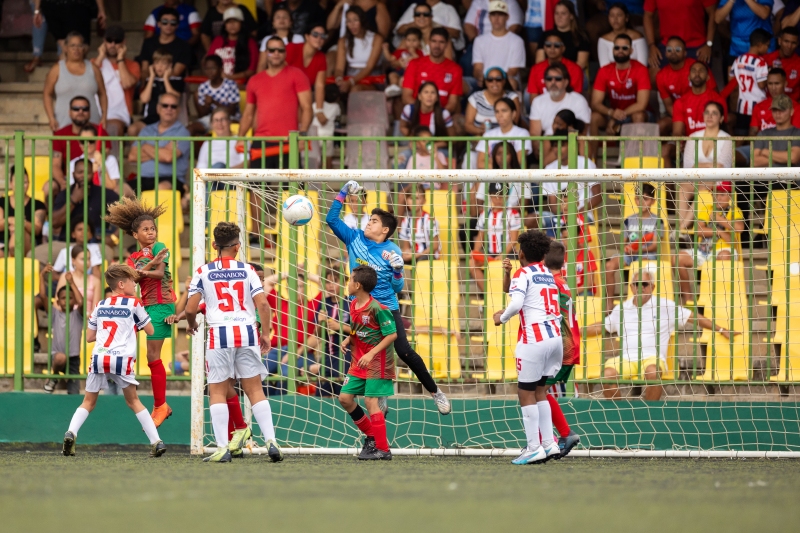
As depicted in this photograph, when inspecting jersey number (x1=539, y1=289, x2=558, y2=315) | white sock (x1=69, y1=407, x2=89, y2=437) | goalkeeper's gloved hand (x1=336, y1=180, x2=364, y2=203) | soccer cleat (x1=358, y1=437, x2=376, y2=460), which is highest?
goalkeeper's gloved hand (x1=336, y1=180, x2=364, y2=203)

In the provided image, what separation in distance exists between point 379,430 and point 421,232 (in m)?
2.31

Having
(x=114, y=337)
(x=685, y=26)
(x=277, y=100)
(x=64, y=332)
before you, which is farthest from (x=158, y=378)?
(x=685, y=26)

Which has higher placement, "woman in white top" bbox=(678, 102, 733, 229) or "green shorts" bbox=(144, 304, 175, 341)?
"woman in white top" bbox=(678, 102, 733, 229)

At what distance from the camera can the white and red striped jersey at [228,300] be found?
23.9 feet

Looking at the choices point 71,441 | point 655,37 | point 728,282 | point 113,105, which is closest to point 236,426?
point 71,441

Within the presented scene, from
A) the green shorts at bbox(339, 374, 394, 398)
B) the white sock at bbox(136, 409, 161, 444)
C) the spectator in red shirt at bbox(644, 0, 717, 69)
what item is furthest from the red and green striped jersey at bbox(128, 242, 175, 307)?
the spectator in red shirt at bbox(644, 0, 717, 69)

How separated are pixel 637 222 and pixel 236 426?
→ 12.6ft

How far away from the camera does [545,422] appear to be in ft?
24.4

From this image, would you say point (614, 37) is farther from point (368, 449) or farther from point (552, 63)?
point (368, 449)

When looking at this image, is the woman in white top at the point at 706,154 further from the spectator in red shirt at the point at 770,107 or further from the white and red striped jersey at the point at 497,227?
the white and red striped jersey at the point at 497,227

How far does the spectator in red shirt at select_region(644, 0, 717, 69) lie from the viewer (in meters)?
11.9

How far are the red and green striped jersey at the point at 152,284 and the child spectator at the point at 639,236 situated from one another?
11.9ft

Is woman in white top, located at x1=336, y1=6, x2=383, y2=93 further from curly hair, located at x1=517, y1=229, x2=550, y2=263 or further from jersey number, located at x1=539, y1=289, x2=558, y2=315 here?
jersey number, located at x1=539, y1=289, x2=558, y2=315

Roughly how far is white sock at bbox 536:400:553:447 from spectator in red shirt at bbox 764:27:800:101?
5.33m
